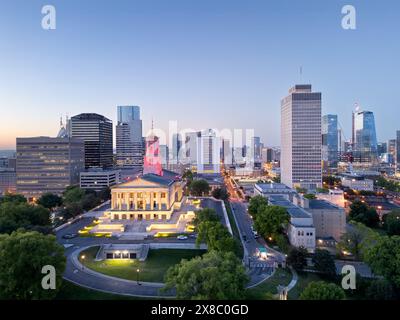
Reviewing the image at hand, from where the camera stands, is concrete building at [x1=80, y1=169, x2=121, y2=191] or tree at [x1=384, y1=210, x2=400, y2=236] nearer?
tree at [x1=384, y1=210, x2=400, y2=236]

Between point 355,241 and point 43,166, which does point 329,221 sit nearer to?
point 355,241

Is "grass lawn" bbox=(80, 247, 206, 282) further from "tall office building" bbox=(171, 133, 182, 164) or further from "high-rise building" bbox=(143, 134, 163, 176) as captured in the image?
"tall office building" bbox=(171, 133, 182, 164)

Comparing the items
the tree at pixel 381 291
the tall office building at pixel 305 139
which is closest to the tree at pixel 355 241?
the tree at pixel 381 291

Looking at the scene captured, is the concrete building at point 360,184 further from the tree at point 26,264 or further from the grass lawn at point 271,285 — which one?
the tree at point 26,264

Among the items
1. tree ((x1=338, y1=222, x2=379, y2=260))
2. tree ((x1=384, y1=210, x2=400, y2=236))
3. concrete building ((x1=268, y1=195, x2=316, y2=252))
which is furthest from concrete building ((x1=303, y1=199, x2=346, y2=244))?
tree ((x1=338, y1=222, x2=379, y2=260))

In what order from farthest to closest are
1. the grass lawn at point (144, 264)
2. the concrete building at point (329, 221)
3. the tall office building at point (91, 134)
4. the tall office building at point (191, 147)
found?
the tall office building at point (191, 147)
the tall office building at point (91, 134)
the concrete building at point (329, 221)
the grass lawn at point (144, 264)

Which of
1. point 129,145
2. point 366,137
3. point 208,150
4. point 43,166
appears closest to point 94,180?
point 43,166
